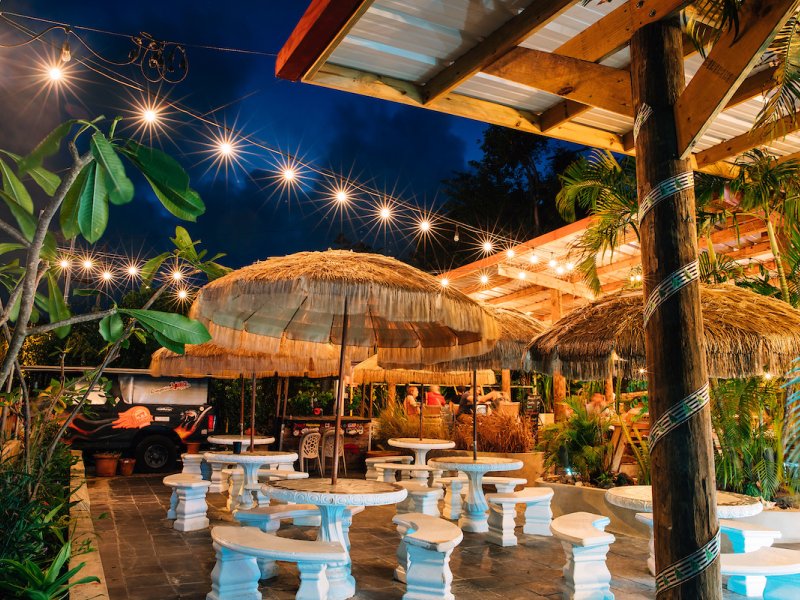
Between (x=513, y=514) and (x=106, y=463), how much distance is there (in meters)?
7.74

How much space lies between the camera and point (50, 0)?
2833 cm

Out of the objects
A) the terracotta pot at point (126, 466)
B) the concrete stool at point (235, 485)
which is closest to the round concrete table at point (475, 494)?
the concrete stool at point (235, 485)

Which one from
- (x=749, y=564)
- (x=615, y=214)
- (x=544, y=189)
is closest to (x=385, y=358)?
(x=615, y=214)

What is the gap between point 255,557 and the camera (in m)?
3.86

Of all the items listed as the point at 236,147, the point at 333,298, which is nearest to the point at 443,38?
the point at 333,298

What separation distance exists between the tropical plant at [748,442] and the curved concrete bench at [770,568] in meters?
1.59

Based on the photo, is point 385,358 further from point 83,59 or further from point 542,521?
point 83,59

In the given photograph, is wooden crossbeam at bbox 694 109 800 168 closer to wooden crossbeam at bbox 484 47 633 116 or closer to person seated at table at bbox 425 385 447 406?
wooden crossbeam at bbox 484 47 633 116

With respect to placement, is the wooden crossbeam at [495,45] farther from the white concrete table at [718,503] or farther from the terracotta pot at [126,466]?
the terracotta pot at [126,466]

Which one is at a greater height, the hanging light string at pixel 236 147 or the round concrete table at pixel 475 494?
the hanging light string at pixel 236 147

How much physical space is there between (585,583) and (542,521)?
237 centimetres

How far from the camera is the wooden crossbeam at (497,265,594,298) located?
10.7 metres

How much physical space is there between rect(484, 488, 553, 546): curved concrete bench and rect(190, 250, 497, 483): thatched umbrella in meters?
1.71

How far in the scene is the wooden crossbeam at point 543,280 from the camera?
10.7 metres
